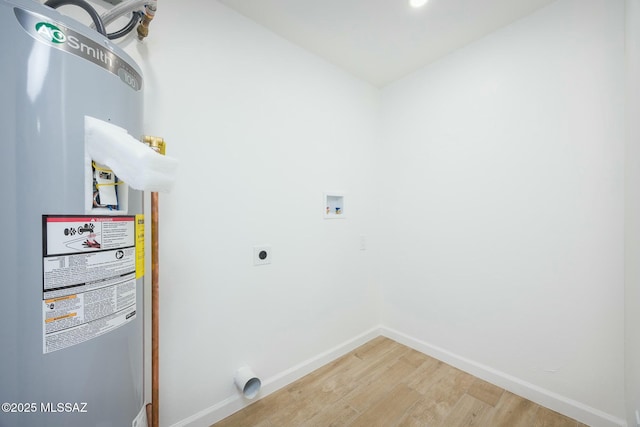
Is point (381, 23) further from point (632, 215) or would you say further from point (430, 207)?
point (632, 215)

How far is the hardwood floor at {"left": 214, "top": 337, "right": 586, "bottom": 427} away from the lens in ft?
4.65

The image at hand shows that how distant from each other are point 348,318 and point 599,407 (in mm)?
1571

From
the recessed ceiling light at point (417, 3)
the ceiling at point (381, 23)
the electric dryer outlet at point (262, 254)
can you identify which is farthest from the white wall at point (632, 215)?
the electric dryer outlet at point (262, 254)

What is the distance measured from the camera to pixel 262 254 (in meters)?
1.61

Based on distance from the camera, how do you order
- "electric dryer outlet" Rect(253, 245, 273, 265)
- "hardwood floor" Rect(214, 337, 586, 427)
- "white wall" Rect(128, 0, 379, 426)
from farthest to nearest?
"electric dryer outlet" Rect(253, 245, 273, 265)
"hardwood floor" Rect(214, 337, 586, 427)
"white wall" Rect(128, 0, 379, 426)

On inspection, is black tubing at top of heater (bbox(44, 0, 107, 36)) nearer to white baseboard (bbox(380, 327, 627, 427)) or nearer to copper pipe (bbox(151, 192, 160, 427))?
copper pipe (bbox(151, 192, 160, 427))

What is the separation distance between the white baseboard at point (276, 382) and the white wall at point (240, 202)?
0.05ft

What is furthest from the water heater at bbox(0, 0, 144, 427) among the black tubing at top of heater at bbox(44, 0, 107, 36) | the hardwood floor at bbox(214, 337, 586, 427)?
the hardwood floor at bbox(214, 337, 586, 427)

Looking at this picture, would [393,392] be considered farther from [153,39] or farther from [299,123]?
[153,39]

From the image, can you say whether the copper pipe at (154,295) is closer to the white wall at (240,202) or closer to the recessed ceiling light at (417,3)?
the white wall at (240,202)

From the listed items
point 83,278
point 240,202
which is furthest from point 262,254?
point 83,278

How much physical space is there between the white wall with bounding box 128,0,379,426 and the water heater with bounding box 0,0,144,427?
59cm

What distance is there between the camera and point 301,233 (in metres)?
Answer: 1.84

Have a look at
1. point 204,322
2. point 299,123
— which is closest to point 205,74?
point 299,123
